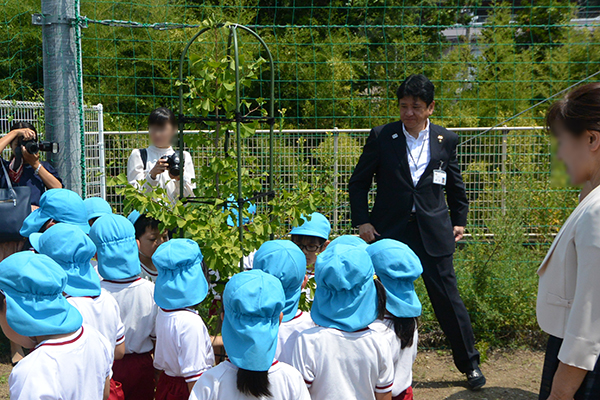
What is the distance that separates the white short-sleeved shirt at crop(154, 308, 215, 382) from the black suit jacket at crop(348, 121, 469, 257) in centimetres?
152

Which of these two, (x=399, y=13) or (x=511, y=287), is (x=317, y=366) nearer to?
(x=511, y=287)

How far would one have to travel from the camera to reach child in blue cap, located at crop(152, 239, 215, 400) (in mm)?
2430

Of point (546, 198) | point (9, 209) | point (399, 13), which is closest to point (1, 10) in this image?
point (9, 209)

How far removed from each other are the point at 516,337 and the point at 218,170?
2.96 meters

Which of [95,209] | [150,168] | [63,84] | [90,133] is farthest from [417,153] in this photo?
[90,133]

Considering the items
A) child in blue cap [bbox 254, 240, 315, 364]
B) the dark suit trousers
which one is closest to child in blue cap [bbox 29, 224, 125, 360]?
child in blue cap [bbox 254, 240, 315, 364]

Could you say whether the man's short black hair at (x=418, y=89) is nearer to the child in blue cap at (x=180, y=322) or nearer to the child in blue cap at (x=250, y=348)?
the child in blue cap at (x=180, y=322)

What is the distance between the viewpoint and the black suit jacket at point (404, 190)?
3568 mm

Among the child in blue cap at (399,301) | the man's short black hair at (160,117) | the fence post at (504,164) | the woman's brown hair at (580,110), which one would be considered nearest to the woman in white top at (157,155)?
the man's short black hair at (160,117)

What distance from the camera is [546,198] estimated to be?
521 cm

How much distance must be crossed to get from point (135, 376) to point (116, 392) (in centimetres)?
31

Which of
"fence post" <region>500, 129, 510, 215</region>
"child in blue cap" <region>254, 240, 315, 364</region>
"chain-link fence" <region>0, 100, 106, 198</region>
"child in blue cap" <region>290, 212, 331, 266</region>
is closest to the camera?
"child in blue cap" <region>254, 240, 315, 364</region>

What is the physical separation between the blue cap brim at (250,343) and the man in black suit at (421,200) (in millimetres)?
1906

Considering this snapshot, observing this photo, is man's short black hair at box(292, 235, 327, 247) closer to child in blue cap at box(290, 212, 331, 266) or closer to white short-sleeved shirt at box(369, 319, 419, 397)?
child in blue cap at box(290, 212, 331, 266)
